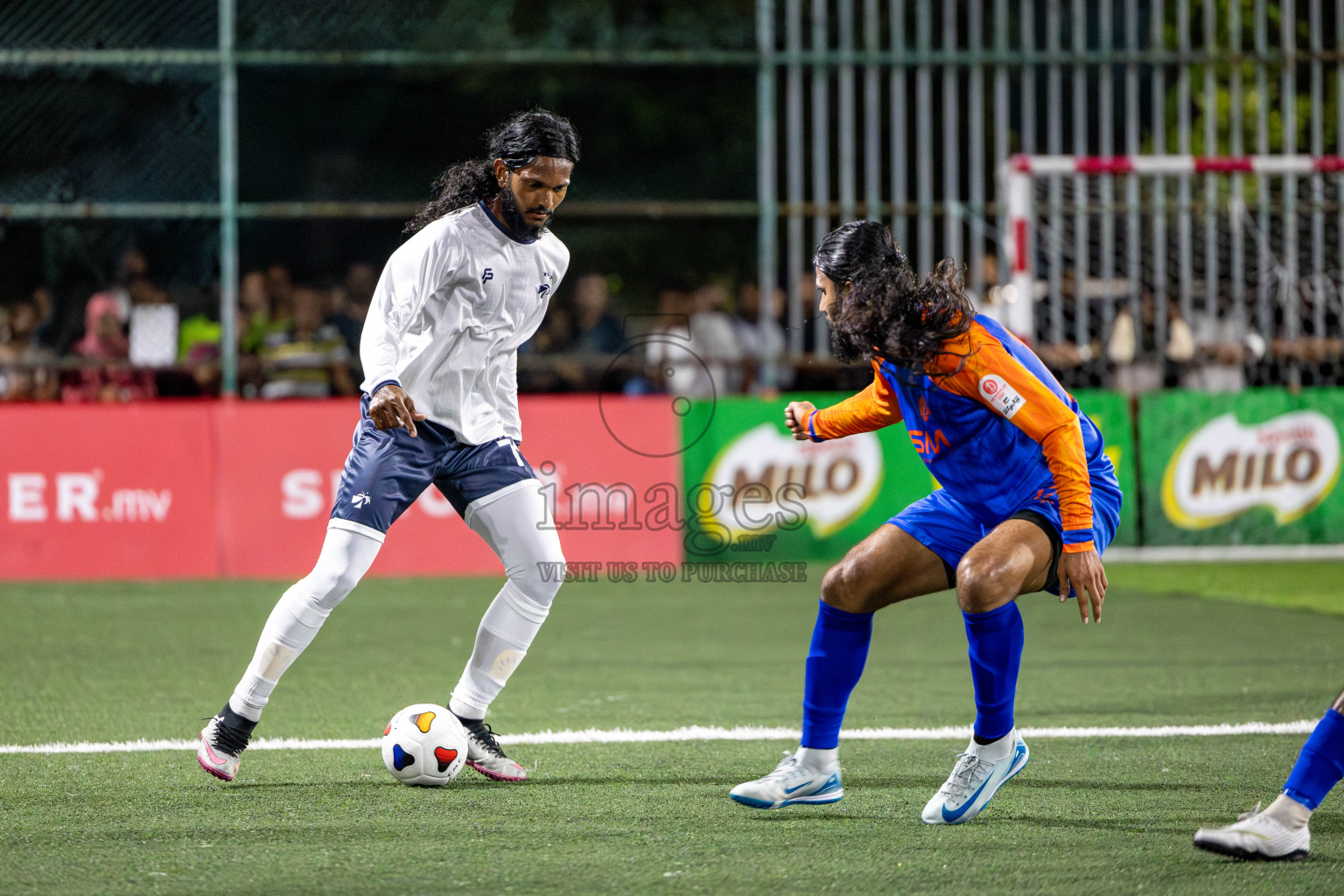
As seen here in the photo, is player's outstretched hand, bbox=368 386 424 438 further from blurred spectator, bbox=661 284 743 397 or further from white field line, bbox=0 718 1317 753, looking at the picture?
blurred spectator, bbox=661 284 743 397

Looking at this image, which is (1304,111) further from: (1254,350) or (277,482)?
(277,482)

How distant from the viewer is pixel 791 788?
4684 mm

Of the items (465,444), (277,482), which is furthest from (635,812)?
(277,482)

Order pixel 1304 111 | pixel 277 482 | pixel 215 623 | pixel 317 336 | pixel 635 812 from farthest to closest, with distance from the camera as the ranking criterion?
1. pixel 1304 111
2. pixel 317 336
3. pixel 277 482
4. pixel 215 623
5. pixel 635 812

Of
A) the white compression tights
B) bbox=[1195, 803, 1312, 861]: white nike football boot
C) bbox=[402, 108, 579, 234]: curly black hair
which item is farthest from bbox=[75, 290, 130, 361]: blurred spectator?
bbox=[1195, 803, 1312, 861]: white nike football boot

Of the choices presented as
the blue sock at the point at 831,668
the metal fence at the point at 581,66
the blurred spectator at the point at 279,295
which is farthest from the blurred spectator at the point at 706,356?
A: the blue sock at the point at 831,668

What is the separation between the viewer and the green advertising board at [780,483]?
37.8ft

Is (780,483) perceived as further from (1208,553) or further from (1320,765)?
(1320,765)

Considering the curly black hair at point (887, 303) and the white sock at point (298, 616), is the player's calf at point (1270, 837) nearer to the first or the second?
the curly black hair at point (887, 303)

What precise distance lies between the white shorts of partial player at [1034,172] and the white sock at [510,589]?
7076 millimetres

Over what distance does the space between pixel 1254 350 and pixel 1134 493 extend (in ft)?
4.70

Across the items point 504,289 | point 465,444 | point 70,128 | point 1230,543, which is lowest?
point 1230,543

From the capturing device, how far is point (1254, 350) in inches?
483

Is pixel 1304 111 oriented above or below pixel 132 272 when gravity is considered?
above
